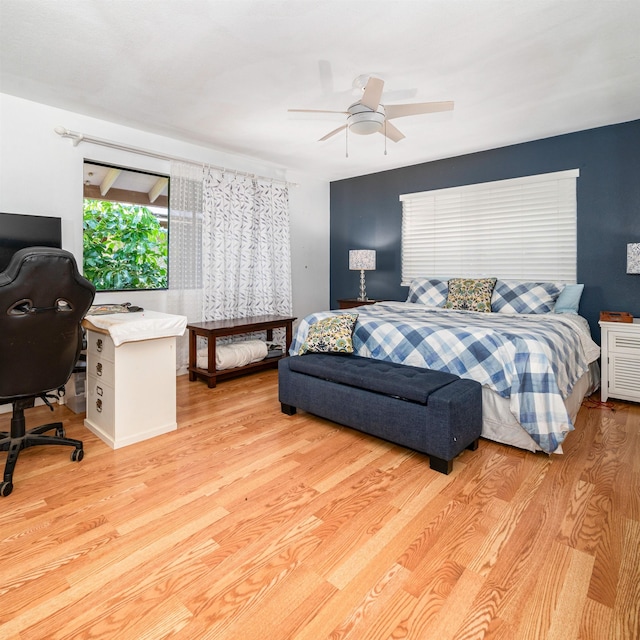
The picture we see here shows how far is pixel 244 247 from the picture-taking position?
182 inches

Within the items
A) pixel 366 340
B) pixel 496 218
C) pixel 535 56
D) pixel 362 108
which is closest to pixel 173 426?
pixel 366 340

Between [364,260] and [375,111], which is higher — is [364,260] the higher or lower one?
the lower one

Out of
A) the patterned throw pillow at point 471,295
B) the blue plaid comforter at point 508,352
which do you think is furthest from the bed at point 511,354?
the patterned throw pillow at point 471,295

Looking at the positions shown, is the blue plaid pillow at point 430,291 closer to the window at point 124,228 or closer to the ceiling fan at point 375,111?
the ceiling fan at point 375,111

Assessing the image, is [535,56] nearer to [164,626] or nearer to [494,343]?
[494,343]

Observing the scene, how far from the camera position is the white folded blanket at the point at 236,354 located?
397cm

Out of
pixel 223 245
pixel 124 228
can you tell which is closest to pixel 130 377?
pixel 124 228

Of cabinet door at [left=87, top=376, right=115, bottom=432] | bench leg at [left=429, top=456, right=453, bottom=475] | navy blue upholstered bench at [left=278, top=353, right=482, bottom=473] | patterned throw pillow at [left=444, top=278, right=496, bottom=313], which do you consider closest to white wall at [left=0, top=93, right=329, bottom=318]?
cabinet door at [left=87, top=376, right=115, bottom=432]

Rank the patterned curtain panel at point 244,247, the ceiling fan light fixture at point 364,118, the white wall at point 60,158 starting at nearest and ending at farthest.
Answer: the ceiling fan light fixture at point 364,118 → the white wall at point 60,158 → the patterned curtain panel at point 244,247

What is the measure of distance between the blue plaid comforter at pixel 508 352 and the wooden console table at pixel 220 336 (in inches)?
34.0

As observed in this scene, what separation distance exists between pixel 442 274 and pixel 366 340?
7.40 ft

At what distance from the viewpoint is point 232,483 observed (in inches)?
81.3

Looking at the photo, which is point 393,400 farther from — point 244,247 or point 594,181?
point 594,181

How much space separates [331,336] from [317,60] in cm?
192
